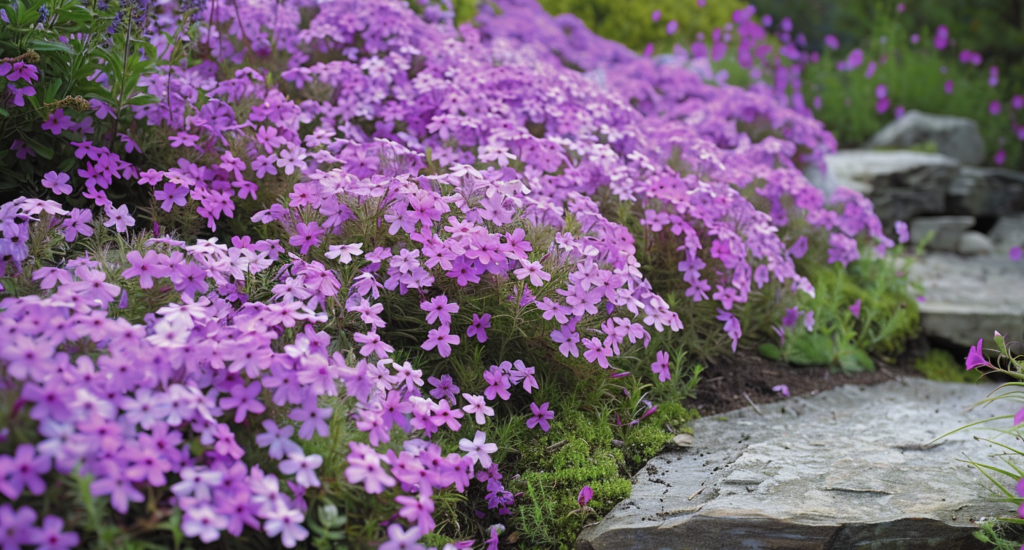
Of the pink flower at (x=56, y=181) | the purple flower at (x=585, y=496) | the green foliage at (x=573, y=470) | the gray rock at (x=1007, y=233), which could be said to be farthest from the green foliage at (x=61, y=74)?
the gray rock at (x=1007, y=233)

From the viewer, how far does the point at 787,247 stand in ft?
13.6

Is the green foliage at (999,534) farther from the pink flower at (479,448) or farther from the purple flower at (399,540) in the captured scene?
the purple flower at (399,540)

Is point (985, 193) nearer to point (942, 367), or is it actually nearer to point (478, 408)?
point (942, 367)

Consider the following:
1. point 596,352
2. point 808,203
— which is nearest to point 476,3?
point 808,203

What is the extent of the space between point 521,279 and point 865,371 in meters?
2.46

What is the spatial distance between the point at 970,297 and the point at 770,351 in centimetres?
217

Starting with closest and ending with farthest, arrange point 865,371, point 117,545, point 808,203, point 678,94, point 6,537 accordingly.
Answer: point 6,537 < point 117,545 < point 865,371 < point 808,203 < point 678,94

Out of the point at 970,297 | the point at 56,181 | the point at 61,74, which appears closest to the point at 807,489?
the point at 56,181

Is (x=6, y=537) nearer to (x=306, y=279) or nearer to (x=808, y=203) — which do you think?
(x=306, y=279)

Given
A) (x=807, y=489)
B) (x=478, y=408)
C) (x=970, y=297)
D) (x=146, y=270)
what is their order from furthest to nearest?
(x=970, y=297), (x=807, y=489), (x=478, y=408), (x=146, y=270)

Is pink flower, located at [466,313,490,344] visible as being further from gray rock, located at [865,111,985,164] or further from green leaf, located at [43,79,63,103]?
gray rock, located at [865,111,985,164]

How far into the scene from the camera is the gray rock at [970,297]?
425cm

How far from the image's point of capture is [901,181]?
5.91 meters

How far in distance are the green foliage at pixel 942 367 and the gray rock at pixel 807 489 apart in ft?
3.38
